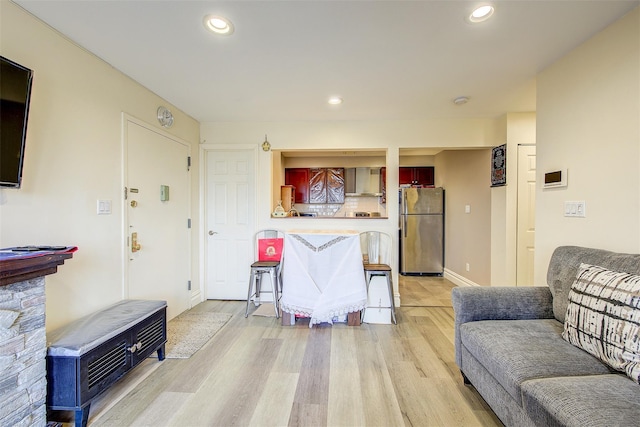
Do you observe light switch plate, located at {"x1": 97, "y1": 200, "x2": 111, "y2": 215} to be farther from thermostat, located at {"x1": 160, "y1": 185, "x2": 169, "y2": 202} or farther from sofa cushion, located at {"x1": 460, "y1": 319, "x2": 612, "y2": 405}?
sofa cushion, located at {"x1": 460, "y1": 319, "x2": 612, "y2": 405}

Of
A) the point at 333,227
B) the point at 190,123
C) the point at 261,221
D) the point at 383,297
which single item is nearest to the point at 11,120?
the point at 190,123

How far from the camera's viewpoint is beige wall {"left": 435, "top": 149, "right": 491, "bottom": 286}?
3.53 meters

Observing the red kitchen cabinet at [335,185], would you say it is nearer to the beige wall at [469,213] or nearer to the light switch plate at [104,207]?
the beige wall at [469,213]

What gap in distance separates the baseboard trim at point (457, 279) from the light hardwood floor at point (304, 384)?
5.23 ft

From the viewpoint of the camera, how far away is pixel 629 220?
1583mm

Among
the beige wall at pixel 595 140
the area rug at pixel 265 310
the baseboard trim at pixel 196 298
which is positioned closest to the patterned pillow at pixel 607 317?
the beige wall at pixel 595 140

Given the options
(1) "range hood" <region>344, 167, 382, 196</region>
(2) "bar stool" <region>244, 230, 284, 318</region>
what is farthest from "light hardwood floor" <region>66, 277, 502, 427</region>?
(1) "range hood" <region>344, 167, 382, 196</region>

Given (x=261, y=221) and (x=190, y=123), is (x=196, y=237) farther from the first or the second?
(x=190, y=123)

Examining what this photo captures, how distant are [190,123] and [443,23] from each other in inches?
116

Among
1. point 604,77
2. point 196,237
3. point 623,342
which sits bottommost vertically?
point 623,342

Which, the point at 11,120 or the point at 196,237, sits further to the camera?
the point at 196,237

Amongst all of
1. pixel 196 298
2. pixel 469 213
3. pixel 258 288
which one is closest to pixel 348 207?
pixel 469 213

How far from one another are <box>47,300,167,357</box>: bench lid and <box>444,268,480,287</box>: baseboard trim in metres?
4.02

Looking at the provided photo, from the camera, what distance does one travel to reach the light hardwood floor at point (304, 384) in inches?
60.9
